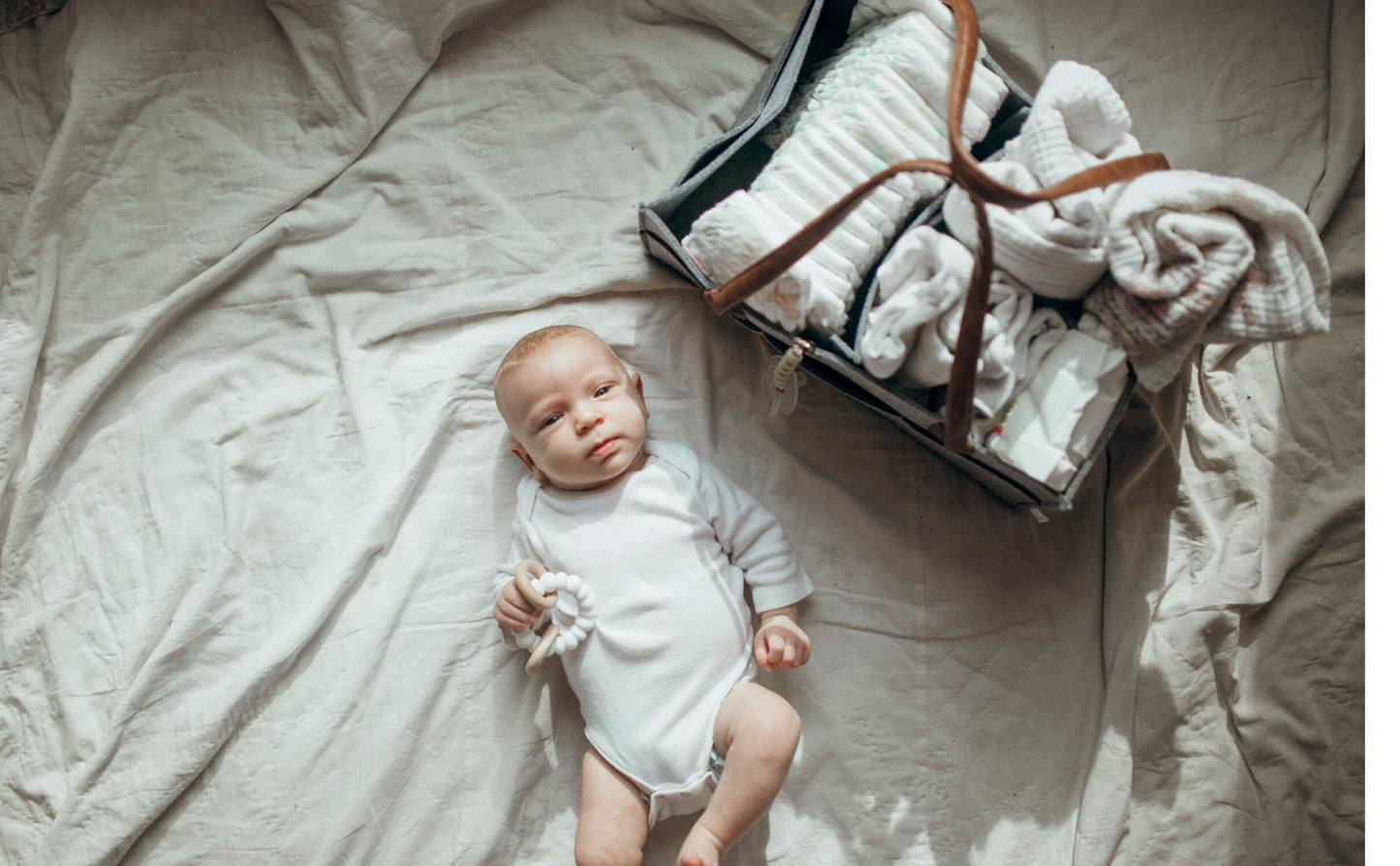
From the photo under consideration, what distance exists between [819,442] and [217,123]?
901 mm

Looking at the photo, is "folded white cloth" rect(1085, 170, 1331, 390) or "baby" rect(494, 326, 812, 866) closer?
"folded white cloth" rect(1085, 170, 1331, 390)

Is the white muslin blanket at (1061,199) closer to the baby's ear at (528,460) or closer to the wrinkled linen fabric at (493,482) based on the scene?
the wrinkled linen fabric at (493,482)

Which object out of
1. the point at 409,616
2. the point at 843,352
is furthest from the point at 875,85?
the point at 409,616

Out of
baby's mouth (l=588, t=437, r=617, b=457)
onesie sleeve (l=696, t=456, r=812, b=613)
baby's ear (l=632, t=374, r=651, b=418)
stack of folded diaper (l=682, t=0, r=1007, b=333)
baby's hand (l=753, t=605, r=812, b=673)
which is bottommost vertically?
baby's hand (l=753, t=605, r=812, b=673)

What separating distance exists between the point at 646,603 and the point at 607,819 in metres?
0.24

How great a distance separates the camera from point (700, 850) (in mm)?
979

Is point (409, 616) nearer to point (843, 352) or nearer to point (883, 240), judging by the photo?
point (843, 352)

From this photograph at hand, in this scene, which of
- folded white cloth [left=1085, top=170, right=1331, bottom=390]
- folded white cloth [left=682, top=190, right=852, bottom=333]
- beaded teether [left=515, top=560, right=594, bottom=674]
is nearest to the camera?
folded white cloth [left=1085, top=170, right=1331, bottom=390]

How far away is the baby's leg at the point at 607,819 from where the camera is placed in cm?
101

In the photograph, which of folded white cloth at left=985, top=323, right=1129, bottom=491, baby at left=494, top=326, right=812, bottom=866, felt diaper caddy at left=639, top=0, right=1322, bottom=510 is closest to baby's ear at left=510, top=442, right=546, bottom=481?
baby at left=494, top=326, right=812, bottom=866

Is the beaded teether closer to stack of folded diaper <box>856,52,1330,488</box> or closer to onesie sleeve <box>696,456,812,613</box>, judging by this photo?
onesie sleeve <box>696,456,812,613</box>

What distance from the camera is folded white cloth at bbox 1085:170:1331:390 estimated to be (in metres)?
0.83

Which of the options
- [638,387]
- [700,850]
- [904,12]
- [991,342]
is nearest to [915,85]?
[904,12]

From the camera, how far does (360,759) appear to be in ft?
3.60
